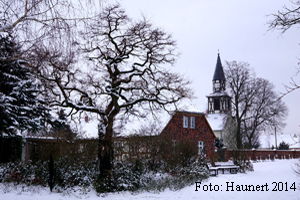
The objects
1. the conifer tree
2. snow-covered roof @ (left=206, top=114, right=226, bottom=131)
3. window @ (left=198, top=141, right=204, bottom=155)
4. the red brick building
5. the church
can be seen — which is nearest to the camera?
the conifer tree

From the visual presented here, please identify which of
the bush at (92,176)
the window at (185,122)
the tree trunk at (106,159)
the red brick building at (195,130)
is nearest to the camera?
the bush at (92,176)

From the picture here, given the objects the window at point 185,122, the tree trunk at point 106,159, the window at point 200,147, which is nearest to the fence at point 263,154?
the window at point 200,147

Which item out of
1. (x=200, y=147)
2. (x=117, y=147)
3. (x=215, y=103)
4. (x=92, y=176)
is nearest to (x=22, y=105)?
(x=92, y=176)

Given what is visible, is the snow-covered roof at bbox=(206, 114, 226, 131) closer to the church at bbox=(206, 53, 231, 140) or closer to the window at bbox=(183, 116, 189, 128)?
the church at bbox=(206, 53, 231, 140)

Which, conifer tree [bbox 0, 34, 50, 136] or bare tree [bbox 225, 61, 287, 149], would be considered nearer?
conifer tree [bbox 0, 34, 50, 136]

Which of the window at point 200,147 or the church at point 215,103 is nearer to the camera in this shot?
the window at point 200,147

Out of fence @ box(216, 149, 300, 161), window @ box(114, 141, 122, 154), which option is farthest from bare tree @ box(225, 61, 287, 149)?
window @ box(114, 141, 122, 154)

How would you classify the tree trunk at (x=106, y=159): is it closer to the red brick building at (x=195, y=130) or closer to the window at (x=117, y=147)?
the window at (x=117, y=147)

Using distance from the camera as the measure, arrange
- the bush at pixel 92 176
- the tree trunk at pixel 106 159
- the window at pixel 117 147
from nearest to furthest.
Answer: the bush at pixel 92 176 < the tree trunk at pixel 106 159 < the window at pixel 117 147

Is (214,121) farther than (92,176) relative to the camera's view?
Yes

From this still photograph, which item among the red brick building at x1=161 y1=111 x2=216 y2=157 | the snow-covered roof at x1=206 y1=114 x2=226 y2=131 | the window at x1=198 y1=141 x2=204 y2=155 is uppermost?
the snow-covered roof at x1=206 y1=114 x2=226 y2=131

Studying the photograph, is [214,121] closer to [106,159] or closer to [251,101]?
[251,101]

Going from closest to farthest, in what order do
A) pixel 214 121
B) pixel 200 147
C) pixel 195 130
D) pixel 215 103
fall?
1. pixel 195 130
2. pixel 200 147
3. pixel 214 121
4. pixel 215 103

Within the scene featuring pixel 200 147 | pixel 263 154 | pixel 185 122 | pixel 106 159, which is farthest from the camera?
pixel 263 154
